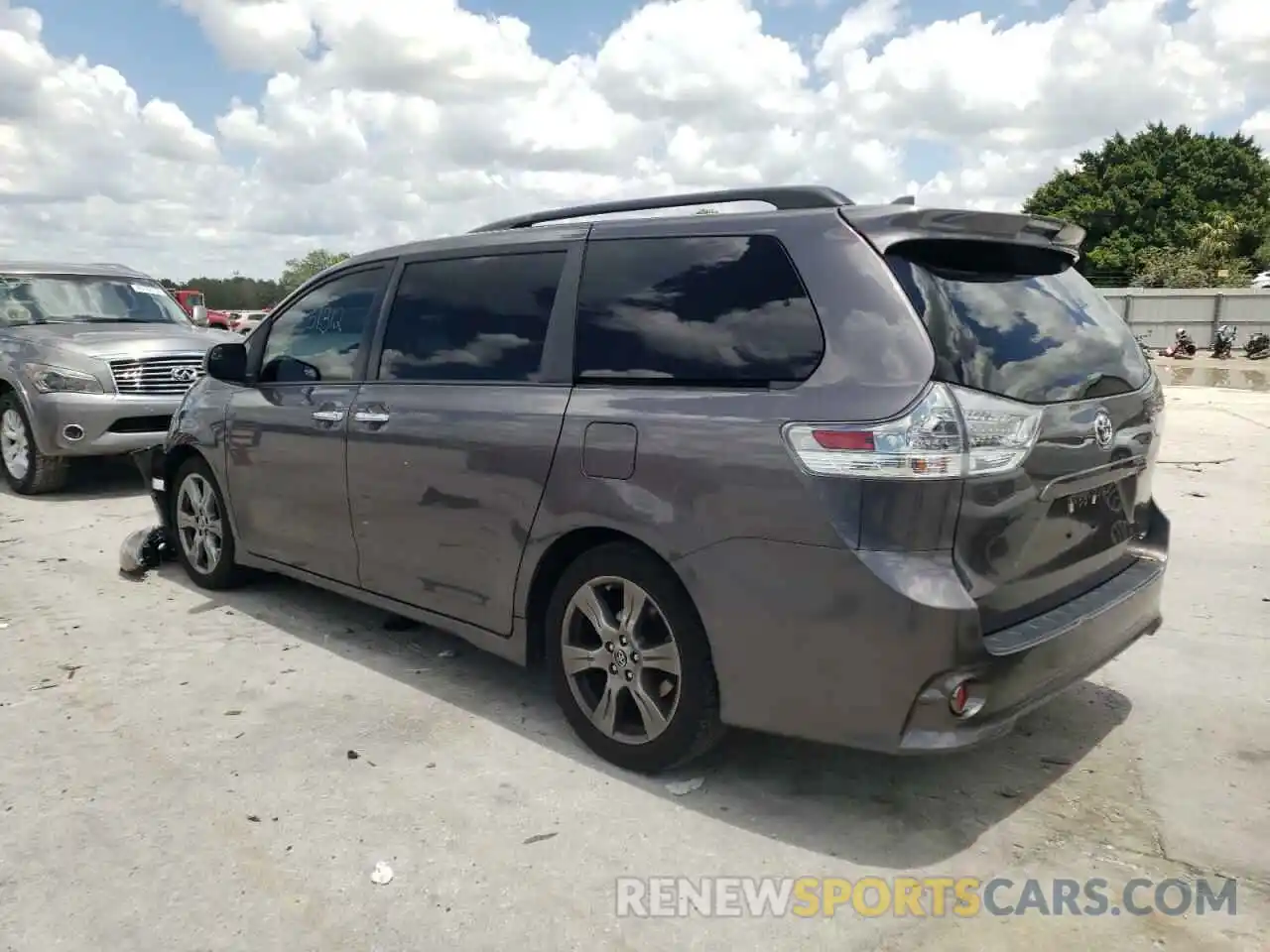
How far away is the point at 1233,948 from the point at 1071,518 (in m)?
1.21

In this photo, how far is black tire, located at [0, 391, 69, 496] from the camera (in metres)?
8.30

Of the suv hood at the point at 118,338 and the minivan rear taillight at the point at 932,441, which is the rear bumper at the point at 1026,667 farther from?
the suv hood at the point at 118,338

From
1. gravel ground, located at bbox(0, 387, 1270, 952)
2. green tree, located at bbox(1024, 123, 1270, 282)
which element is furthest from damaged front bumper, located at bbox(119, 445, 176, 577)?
green tree, located at bbox(1024, 123, 1270, 282)

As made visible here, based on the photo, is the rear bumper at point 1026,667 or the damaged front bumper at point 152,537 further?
the damaged front bumper at point 152,537

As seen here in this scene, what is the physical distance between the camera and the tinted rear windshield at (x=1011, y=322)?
2863mm

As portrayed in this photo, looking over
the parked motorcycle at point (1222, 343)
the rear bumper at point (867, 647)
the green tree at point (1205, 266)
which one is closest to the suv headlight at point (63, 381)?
the rear bumper at point (867, 647)

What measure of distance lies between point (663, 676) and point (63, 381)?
6.91 metres

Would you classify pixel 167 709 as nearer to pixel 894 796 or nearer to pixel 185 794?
pixel 185 794

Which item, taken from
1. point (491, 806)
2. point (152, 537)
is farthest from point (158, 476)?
point (491, 806)

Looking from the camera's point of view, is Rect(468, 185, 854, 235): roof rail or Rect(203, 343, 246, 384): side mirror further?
Rect(203, 343, 246, 384): side mirror

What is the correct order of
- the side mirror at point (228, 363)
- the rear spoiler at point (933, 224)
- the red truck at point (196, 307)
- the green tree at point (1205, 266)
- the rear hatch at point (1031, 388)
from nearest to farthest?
the rear hatch at point (1031, 388), the rear spoiler at point (933, 224), the side mirror at point (228, 363), the red truck at point (196, 307), the green tree at point (1205, 266)

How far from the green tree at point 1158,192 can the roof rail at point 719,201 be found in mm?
56067

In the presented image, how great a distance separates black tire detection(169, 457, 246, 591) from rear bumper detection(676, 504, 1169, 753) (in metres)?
3.27

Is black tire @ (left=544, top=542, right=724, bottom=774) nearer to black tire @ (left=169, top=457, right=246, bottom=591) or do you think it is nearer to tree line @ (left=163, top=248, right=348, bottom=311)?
black tire @ (left=169, top=457, right=246, bottom=591)
